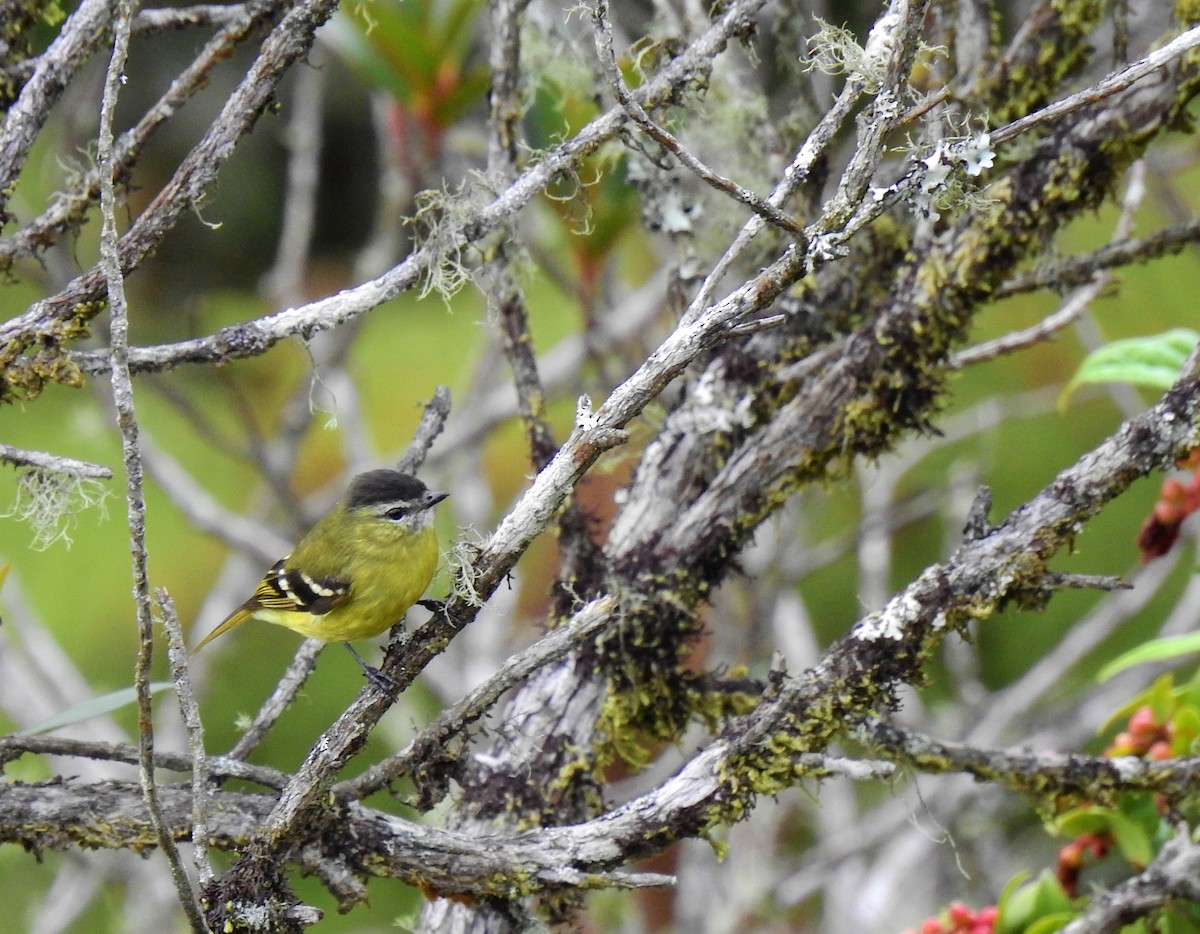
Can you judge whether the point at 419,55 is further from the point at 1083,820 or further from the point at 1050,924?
the point at 1050,924

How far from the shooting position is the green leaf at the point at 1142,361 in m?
2.45

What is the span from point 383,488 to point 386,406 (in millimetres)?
3380

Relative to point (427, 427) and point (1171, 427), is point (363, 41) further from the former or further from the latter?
point (1171, 427)

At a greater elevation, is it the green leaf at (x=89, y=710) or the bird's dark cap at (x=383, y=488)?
the bird's dark cap at (x=383, y=488)

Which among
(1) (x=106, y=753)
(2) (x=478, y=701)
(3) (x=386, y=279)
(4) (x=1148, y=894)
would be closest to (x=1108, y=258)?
(4) (x=1148, y=894)

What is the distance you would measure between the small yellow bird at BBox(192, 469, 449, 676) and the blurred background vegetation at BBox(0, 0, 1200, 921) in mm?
301

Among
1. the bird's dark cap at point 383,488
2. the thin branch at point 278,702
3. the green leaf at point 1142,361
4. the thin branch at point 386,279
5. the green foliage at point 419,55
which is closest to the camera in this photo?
the thin branch at point 386,279

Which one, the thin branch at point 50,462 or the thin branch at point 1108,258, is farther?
the thin branch at point 1108,258

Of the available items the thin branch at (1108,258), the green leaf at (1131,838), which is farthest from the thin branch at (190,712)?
the thin branch at (1108,258)

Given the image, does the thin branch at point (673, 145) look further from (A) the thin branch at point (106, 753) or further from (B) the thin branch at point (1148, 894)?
(B) the thin branch at point (1148, 894)

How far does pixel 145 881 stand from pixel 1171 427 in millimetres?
3417

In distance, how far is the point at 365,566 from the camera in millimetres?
2984

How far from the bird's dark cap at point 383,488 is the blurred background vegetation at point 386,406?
22 cm

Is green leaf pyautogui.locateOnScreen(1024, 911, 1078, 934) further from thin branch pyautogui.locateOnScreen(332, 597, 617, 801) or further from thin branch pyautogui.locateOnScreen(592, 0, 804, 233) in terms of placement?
thin branch pyautogui.locateOnScreen(592, 0, 804, 233)
